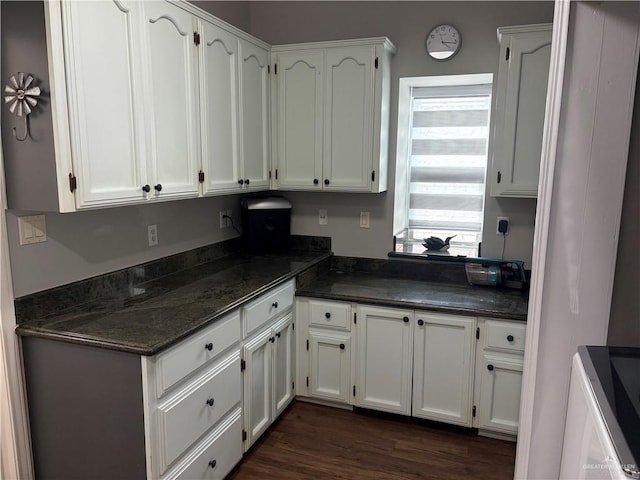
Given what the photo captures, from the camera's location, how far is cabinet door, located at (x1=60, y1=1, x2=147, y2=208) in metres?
1.68

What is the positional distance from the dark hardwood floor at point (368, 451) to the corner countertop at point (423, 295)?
733 millimetres

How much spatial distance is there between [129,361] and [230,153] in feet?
4.53

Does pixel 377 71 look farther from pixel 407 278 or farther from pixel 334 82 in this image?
pixel 407 278

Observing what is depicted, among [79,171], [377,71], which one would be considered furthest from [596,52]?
[377,71]

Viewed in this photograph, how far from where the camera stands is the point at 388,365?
9.20ft

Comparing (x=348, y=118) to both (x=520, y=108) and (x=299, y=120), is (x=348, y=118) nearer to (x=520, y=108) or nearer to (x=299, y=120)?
(x=299, y=120)

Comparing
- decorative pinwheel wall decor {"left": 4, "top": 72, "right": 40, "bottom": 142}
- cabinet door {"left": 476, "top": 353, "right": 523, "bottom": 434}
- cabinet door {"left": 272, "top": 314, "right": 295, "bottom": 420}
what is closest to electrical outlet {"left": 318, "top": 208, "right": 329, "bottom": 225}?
cabinet door {"left": 272, "top": 314, "right": 295, "bottom": 420}

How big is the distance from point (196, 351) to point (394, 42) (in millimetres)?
2272

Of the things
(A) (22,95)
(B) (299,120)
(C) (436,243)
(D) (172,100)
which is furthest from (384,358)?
(A) (22,95)

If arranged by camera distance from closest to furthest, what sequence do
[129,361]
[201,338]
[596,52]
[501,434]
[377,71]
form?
[596,52]
[129,361]
[201,338]
[501,434]
[377,71]

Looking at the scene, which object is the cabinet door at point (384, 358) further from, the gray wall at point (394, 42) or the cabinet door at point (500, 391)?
the gray wall at point (394, 42)

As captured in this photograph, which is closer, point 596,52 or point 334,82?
point 596,52

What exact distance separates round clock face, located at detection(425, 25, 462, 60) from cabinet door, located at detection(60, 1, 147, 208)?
1.78 meters

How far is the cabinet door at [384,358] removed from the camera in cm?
274
